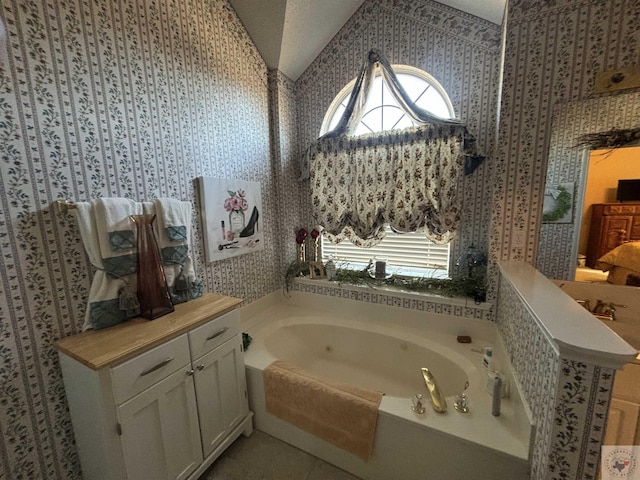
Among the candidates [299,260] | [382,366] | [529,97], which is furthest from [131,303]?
[529,97]

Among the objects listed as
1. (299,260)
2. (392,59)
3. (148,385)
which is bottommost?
(148,385)

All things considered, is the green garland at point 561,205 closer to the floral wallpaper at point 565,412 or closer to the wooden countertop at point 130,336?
the floral wallpaper at point 565,412

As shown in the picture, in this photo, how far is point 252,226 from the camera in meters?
2.15

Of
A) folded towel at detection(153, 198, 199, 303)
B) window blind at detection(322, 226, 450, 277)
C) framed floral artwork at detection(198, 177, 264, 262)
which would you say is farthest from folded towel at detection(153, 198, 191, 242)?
window blind at detection(322, 226, 450, 277)

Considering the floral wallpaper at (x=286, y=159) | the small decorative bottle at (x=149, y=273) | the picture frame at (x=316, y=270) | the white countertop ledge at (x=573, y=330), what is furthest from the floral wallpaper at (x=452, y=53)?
the small decorative bottle at (x=149, y=273)

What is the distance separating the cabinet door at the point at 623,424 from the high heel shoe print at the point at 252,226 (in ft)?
7.24

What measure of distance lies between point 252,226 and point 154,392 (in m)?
1.31

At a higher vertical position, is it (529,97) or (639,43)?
(639,43)

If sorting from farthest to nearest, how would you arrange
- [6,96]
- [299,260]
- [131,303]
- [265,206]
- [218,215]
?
[299,260], [265,206], [218,215], [131,303], [6,96]

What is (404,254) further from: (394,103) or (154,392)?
(154,392)

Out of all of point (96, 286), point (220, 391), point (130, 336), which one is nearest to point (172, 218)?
point (96, 286)

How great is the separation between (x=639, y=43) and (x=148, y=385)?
286 cm

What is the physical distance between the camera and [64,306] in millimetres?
1146

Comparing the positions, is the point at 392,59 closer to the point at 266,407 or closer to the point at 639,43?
the point at 639,43
